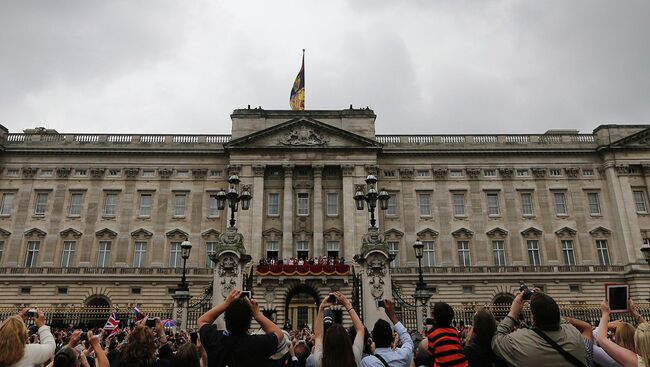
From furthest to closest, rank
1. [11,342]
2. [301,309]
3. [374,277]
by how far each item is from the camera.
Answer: [301,309]
[374,277]
[11,342]

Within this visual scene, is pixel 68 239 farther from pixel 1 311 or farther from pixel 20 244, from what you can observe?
pixel 1 311

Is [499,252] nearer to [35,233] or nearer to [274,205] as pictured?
[274,205]

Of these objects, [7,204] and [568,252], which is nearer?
[568,252]

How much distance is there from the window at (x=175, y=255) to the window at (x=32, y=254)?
12.2 meters

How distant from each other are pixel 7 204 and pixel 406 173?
1540 inches

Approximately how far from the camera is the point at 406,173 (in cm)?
4700

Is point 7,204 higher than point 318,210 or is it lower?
higher

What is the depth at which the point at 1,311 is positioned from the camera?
31.8 meters

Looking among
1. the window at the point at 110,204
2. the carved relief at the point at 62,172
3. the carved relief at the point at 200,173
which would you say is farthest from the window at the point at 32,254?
the carved relief at the point at 200,173

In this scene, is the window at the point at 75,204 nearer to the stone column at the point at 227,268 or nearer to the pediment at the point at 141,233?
the pediment at the point at 141,233

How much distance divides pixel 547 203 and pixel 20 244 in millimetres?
50635

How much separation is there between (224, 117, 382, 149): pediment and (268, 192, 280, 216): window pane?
4.70 meters

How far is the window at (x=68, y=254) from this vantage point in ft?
142

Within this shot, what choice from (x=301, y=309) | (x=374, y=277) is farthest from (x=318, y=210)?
(x=374, y=277)
